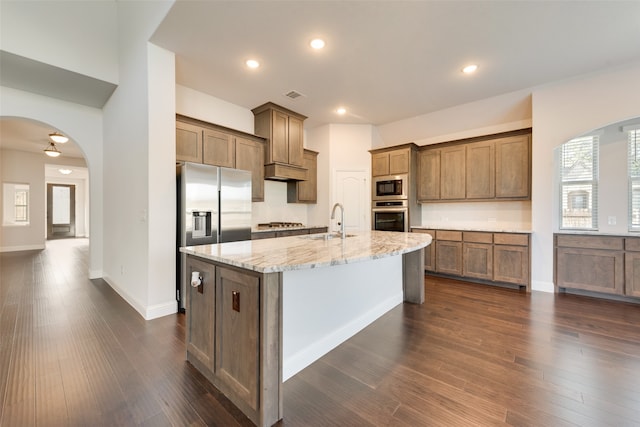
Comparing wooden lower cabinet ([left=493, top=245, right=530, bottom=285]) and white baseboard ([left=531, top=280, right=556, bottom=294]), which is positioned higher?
wooden lower cabinet ([left=493, top=245, right=530, bottom=285])

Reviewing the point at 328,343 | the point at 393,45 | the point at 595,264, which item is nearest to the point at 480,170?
the point at 595,264

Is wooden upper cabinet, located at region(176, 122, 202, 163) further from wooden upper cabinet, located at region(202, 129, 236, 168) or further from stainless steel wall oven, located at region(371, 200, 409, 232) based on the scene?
stainless steel wall oven, located at region(371, 200, 409, 232)

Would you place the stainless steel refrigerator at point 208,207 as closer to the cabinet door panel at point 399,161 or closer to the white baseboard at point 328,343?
the white baseboard at point 328,343

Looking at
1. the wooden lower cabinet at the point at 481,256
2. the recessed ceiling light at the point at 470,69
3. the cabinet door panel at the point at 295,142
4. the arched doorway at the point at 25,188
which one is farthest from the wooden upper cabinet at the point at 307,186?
the arched doorway at the point at 25,188

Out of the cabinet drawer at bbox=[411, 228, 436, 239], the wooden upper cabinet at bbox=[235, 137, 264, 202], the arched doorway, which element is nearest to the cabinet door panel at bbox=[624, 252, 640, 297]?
the cabinet drawer at bbox=[411, 228, 436, 239]

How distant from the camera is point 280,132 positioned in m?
4.80

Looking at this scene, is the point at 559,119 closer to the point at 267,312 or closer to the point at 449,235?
the point at 449,235

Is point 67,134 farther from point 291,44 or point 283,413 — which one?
point 283,413

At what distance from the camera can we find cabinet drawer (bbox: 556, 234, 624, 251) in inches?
130

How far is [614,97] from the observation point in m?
3.38

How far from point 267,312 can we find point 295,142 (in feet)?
13.5

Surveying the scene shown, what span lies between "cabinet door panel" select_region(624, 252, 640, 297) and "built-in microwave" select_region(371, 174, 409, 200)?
9.63ft

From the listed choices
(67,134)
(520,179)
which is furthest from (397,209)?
(67,134)

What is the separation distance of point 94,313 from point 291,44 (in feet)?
12.5
